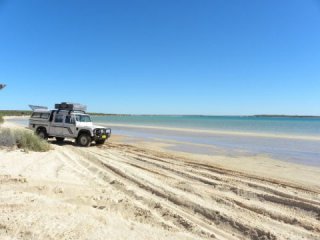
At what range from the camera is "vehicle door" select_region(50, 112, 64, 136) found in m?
17.6

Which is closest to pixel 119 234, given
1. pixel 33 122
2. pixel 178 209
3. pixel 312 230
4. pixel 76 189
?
pixel 178 209

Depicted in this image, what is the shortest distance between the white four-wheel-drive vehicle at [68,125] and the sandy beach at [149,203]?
6995mm

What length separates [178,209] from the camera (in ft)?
19.3

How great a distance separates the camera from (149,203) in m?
6.14

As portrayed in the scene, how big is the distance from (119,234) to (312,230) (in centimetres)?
318

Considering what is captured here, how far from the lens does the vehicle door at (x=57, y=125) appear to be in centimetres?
1756

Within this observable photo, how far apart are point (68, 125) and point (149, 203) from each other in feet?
40.3

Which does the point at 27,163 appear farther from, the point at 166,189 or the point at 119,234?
the point at 119,234

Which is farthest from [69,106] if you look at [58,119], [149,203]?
[149,203]

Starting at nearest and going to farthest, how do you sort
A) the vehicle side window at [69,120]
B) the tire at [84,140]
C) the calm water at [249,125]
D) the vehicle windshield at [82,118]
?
the tire at [84,140], the vehicle side window at [69,120], the vehicle windshield at [82,118], the calm water at [249,125]

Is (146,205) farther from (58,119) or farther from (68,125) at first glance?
(58,119)

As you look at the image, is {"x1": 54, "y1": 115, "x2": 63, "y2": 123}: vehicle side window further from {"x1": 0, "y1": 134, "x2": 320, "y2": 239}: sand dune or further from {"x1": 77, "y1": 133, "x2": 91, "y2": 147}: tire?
{"x1": 0, "y1": 134, "x2": 320, "y2": 239}: sand dune

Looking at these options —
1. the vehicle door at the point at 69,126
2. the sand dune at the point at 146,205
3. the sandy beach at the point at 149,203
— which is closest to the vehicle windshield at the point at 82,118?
the vehicle door at the point at 69,126

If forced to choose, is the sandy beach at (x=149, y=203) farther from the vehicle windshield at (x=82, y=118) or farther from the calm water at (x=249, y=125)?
the calm water at (x=249, y=125)
